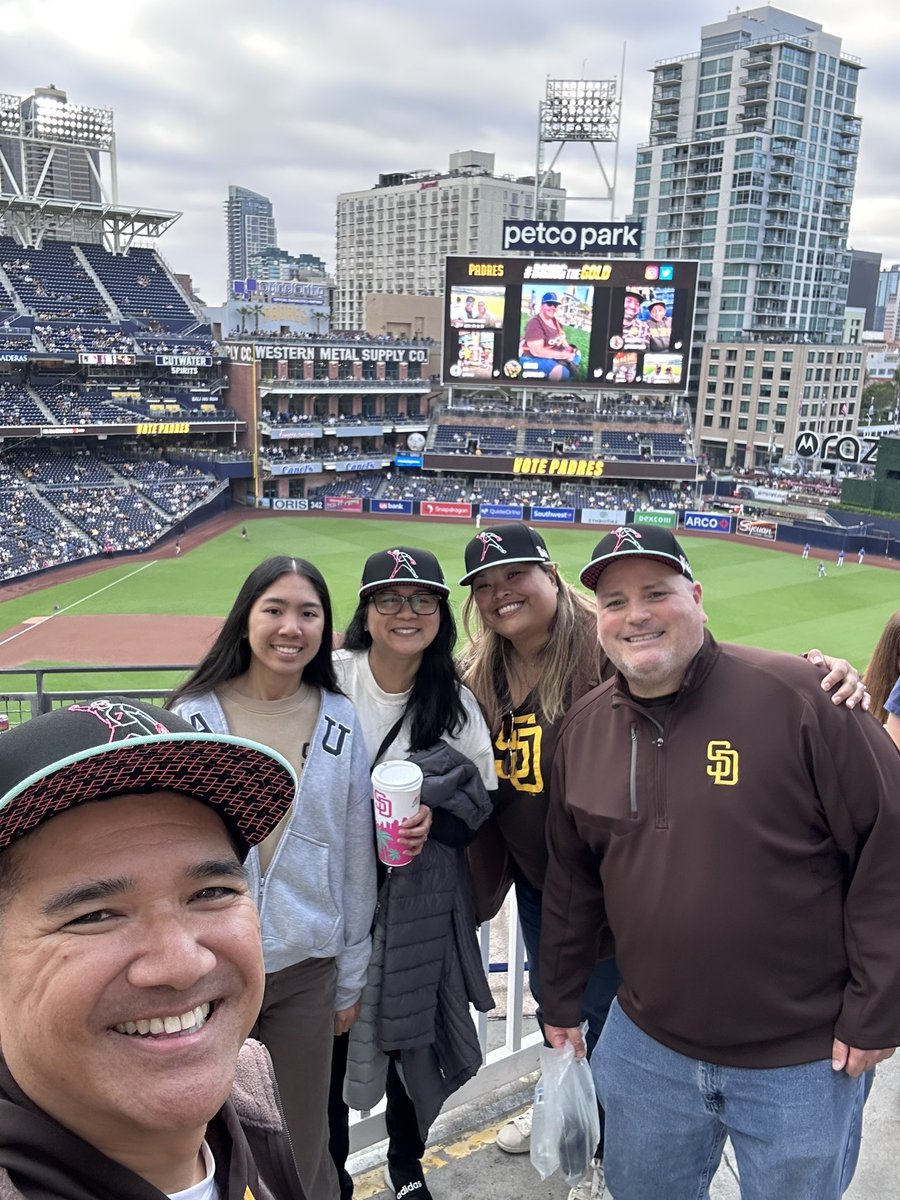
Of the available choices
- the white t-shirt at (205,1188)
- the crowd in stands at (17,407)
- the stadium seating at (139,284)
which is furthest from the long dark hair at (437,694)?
the stadium seating at (139,284)

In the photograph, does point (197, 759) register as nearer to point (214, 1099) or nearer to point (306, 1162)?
point (214, 1099)

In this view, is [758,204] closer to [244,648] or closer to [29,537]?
[29,537]

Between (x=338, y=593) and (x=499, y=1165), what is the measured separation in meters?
24.7

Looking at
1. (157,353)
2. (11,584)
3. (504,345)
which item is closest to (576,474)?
(504,345)

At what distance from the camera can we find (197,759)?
1212 mm

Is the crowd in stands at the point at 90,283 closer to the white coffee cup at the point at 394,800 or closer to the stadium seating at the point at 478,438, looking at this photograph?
the stadium seating at the point at 478,438

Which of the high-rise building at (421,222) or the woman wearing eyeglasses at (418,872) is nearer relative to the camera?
the woman wearing eyeglasses at (418,872)

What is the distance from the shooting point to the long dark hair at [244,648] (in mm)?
3115

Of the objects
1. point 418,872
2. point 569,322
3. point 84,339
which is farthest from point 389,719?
point 84,339

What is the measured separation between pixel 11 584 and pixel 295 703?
94.2ft

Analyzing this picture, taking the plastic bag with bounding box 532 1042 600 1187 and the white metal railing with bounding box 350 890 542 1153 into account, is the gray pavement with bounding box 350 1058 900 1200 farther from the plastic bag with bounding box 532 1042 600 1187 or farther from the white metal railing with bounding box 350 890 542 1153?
the plastic bag with bounding box 532 1042 600 1187

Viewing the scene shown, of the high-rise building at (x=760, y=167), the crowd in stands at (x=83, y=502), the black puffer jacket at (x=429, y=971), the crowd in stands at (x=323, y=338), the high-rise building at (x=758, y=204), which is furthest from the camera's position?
the high-rise building at (x=760, y=167)

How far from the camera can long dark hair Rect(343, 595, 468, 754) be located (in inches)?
122

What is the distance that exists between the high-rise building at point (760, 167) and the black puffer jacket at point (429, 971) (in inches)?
3128
